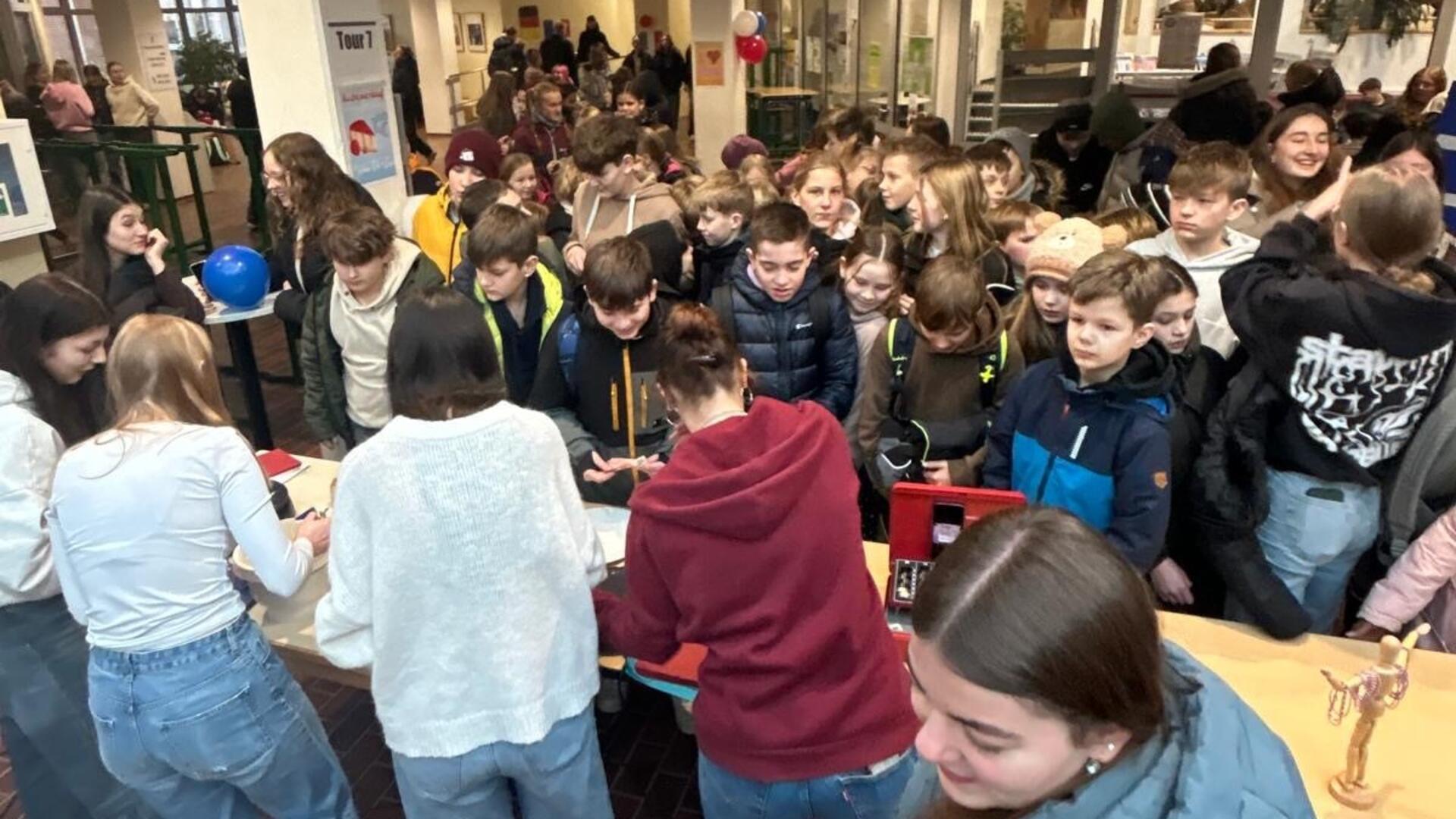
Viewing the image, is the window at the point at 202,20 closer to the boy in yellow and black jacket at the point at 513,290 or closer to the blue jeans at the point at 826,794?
the boy in yellow and black jacket at the point at 513,290

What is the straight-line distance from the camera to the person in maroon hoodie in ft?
5.10

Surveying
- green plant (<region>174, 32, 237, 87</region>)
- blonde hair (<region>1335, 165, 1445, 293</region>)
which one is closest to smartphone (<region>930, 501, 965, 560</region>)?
blonde hair (<region>1335, 165, 1445, 293</region>)

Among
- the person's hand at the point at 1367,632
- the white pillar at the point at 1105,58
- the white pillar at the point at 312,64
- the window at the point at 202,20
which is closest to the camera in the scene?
the person's hand at the point at 1367,632

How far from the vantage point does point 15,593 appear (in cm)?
212

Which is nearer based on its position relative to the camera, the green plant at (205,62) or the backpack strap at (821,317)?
the backpack strap at (821,317)

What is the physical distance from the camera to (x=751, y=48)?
33.6 feet

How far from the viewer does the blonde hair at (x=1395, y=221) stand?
6.75ft

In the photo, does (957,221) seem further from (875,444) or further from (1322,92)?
(1322,92)

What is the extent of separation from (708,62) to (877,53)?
10.1 feet

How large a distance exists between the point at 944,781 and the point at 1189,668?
0.94ft

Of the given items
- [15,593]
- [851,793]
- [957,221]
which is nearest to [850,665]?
[851,793]

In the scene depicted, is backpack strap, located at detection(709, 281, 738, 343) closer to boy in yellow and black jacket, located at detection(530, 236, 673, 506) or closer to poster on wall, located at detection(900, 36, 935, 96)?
boy in yellow and black jacket, located at detection(530, 236, 673, 506)

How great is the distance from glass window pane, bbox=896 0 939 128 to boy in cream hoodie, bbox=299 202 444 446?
9296mm

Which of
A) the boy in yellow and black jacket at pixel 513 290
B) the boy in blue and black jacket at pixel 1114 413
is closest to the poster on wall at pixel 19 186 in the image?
the boy in yellow and black jacket at pixel 513 290
